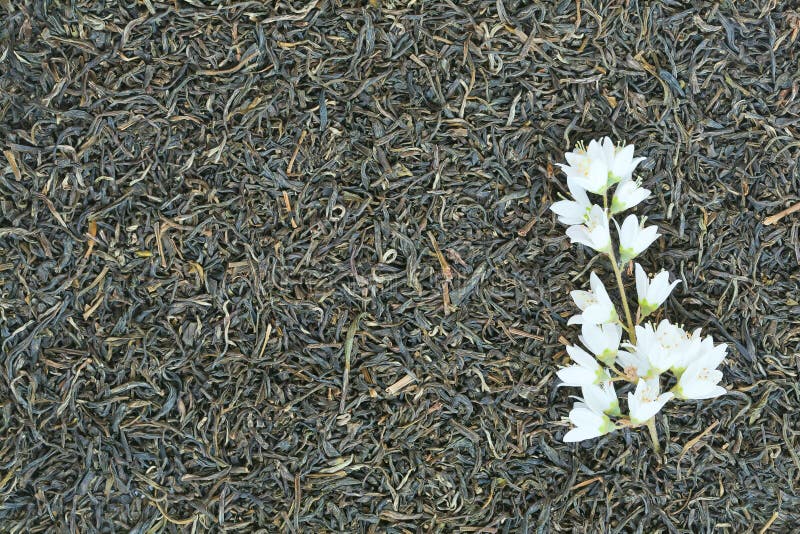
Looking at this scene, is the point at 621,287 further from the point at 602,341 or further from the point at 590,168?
the point at 590,168

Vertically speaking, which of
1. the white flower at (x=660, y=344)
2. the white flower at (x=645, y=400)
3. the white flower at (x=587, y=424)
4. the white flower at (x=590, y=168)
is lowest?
the white flower at (x=587, y=424)

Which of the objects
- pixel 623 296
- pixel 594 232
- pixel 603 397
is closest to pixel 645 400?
pixel 603 397

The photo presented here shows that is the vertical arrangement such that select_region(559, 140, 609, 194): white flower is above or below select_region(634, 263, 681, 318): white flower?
above

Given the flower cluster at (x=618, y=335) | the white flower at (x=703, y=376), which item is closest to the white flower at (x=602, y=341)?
the flower cluster at (x=618, y=335)

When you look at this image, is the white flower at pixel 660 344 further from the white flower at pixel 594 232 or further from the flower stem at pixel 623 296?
the white flower at pixel 594 232

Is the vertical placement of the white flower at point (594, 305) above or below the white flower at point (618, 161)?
below

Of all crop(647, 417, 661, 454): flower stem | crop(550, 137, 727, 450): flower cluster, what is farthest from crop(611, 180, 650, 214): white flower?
crop(647, 417, 661, 454): flower stem

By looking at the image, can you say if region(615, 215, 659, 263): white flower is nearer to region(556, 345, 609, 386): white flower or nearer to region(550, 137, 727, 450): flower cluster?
region(550, 137, 727, 450): flower cluster
